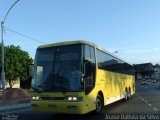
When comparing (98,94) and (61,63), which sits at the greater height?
(61,63)

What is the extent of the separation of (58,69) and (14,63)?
45.2 metres

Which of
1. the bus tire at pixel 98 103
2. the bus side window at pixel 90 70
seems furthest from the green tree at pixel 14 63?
the bus side window at pixel 90 70

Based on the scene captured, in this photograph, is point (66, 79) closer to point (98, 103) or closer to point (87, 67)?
point (87, 67)

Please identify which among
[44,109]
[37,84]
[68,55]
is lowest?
[44,109]

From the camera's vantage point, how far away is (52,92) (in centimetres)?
1443

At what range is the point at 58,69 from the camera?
1470 centimetres

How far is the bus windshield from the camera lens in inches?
564

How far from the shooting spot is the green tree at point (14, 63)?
57656 mm

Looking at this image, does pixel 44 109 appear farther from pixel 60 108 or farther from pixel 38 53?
pixel 38 53

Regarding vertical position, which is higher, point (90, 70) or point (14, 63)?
point (14, 63)

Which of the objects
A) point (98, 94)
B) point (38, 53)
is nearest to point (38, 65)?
point (38, 53)

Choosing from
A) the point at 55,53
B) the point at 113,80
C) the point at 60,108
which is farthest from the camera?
the point at 113,80

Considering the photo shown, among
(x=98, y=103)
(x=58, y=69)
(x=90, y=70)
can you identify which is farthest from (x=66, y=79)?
(x=98, y=103)

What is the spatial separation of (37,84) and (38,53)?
1.40 meters
